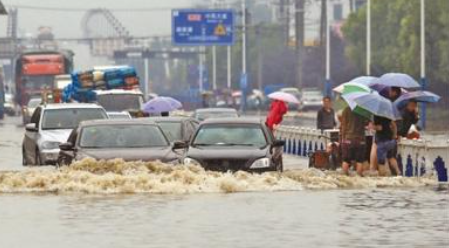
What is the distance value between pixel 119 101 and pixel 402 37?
1931 inches

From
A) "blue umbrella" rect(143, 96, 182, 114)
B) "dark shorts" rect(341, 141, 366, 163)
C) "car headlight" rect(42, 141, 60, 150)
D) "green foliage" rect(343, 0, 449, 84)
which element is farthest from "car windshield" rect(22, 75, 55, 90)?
"dark shorts" rect(341, 141, 366, 163)

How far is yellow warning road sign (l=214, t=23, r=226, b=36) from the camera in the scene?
108 metres

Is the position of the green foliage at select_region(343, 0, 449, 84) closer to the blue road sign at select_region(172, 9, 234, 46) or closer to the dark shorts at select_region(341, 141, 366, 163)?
the blue road sign at select_region(172, 9, 234, 46)

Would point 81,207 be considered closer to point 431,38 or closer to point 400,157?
point 400,157

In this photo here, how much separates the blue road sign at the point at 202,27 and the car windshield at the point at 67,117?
221 feet

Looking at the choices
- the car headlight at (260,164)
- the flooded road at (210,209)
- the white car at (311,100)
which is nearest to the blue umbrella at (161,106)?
the flooded road at (210,209)

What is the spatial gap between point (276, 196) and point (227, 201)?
131 cm

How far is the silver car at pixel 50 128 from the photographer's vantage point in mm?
37750

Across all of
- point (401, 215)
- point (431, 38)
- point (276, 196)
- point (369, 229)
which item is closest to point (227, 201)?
point (276, 196)

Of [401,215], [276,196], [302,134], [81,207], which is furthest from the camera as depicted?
[302,134]

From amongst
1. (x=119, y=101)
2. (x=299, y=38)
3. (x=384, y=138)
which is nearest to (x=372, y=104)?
(x=384, y=138)

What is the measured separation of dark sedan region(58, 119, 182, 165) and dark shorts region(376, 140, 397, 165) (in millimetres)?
3533

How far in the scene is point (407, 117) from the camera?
33344mm

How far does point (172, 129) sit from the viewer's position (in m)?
37.6
